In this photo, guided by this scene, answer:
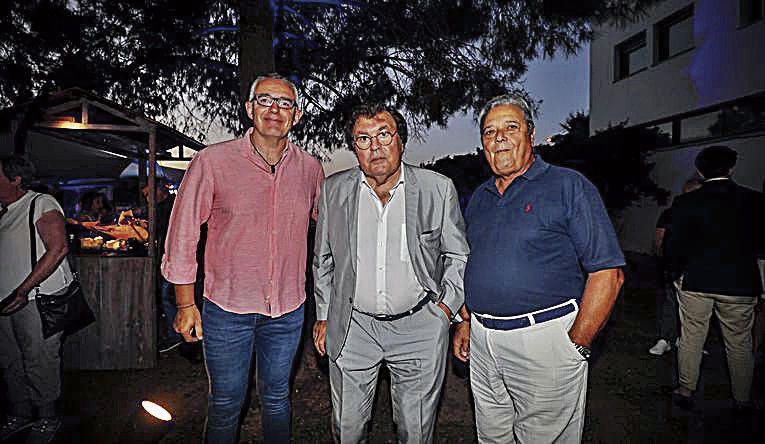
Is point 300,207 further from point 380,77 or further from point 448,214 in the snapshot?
point 380,77

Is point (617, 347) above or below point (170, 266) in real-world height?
below

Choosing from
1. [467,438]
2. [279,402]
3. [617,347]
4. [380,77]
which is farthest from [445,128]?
[279,402]

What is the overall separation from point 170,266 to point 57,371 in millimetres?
1771

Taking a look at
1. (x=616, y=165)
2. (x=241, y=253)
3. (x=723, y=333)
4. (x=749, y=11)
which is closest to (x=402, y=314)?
(x=241, y=253)

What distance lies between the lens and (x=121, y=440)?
11.2 feet

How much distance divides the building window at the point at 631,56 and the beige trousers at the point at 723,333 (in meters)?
14.0

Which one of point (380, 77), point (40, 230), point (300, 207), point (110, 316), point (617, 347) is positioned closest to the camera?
point (300, 207)

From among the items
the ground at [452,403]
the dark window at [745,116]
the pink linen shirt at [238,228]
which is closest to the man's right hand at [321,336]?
the pink linen shirt at [238,228]

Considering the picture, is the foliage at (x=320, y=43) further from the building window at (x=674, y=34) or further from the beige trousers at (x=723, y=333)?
the building window at (x=674, y=34)

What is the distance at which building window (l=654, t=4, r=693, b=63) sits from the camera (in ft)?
Answer: 44.7

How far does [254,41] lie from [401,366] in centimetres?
402

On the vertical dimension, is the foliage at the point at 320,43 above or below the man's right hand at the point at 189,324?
above

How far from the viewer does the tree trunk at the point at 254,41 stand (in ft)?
17.0

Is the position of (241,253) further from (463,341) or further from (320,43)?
(320,43)
